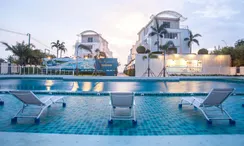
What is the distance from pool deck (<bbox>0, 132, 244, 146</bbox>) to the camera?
2.82 meters

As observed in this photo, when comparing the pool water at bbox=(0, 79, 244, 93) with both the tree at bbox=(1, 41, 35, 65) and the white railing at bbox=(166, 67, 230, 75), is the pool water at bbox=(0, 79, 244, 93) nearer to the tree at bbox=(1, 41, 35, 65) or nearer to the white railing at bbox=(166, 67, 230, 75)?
the white railing at bbox=(166, 67, 230, 75)

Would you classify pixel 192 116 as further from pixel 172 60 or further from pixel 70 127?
pixel 172 60

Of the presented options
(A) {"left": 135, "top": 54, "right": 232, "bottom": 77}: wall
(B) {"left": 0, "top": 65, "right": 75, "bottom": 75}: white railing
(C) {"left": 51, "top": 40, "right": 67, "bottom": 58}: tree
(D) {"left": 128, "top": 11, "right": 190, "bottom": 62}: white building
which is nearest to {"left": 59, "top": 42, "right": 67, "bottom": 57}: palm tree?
(C) {"left": 51, "top": 40, "right": 67, "bottom": 58}: tree

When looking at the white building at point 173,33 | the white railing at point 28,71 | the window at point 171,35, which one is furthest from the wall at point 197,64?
the white railing at point 28,71

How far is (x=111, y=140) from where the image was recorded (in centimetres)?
297

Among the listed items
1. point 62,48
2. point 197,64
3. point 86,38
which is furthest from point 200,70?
point 62,48

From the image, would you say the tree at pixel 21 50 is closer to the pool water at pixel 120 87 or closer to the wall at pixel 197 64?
the pool water at pixel 120 87

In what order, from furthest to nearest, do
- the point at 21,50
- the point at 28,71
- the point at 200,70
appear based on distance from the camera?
the point at 21,50 < the point at 200,70 < the point at 28,71

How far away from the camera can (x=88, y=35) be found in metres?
43.7

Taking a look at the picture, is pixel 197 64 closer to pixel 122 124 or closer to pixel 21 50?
pixel 122 124

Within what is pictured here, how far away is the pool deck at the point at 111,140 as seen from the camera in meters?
2.82

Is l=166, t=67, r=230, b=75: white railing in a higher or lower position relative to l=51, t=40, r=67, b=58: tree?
lower

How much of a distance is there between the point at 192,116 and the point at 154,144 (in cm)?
242

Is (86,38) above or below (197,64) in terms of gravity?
above
